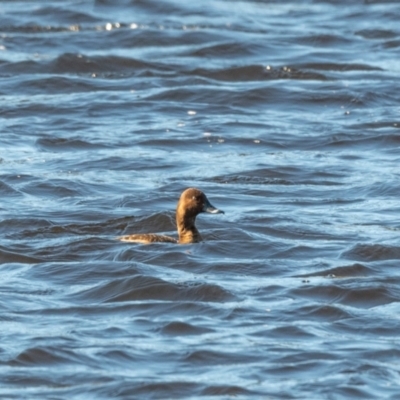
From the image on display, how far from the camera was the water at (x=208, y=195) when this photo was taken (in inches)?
351

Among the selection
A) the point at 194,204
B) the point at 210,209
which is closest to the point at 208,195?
the point at 210,209

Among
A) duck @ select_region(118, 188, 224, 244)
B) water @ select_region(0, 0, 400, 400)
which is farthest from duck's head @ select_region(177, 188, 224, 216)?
water @ select_region(0, 0, 400, 400)

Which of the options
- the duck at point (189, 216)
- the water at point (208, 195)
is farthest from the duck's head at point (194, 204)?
the water at point (208, 195)

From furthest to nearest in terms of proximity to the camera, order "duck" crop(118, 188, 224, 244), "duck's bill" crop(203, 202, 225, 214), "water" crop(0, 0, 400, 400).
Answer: "duck's bill" crop(203, 202, 225, 214) < "duck" crop(118, 188, 224, 244) < "water" crop(0, 0, 400, 400)

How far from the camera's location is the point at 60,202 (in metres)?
13.5

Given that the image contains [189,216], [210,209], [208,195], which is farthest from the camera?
[208,195]

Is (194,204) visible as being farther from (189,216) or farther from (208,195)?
(208,195)

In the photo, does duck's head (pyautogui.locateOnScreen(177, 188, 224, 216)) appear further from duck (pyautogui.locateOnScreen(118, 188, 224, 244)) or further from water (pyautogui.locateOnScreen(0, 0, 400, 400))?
water (pyautogui.locateOnScreen(0, 0, 400, 400))

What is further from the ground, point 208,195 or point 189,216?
point 189,216

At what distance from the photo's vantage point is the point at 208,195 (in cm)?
1367

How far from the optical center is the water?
29.2 feet

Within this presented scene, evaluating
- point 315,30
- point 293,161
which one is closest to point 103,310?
point 293,161

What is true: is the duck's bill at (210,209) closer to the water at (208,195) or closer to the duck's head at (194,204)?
the duck's head at (194,204)

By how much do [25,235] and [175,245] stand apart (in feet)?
4.45
